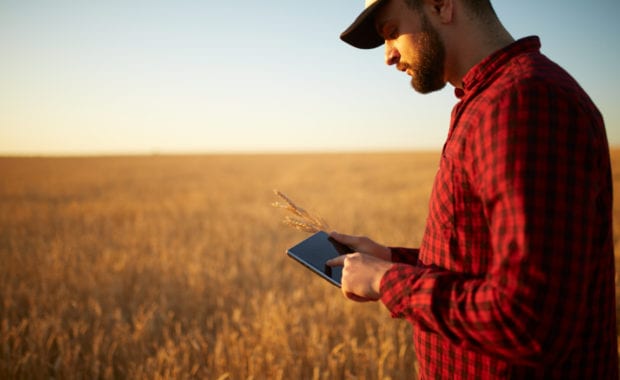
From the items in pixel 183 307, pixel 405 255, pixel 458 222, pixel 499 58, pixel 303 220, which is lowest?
pixel 183 307

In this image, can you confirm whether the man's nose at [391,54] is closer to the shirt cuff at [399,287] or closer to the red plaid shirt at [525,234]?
the red plaid shirt at [525,234]

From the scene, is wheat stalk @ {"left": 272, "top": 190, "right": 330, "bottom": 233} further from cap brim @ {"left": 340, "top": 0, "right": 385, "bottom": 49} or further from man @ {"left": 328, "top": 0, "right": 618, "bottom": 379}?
cap brim @ {"left": 340, "top": 0, "right": 385, "bottom": 49}

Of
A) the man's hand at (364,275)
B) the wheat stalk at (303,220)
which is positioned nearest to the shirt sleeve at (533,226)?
the man's hand at (364,275)

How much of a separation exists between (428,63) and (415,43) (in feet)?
0.24

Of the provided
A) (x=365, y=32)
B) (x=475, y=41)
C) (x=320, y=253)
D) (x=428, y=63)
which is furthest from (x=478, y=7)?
(x=320, y=253)

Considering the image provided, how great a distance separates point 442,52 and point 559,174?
0.52m

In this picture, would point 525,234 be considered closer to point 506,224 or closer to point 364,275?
point 506,224

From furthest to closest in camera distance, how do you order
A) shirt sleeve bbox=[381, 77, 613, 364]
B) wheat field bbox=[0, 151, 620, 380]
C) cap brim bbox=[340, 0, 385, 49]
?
wheat field bbox=[0, 151, 620, 380] < cap brim bbox=[340, 0, 385, 49] < shirt sleeve bbox=[381, 77, 613, 364]

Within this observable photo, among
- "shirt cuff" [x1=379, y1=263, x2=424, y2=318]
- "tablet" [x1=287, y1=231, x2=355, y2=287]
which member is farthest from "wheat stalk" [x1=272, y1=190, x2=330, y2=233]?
"shirt cuff" [x1=379, y1=263, x2=424, y2=318]

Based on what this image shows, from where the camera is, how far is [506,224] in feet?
2.58

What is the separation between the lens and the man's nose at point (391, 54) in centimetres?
126

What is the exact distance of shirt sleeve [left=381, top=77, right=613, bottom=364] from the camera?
76 cm

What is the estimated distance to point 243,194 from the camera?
46.8 feet

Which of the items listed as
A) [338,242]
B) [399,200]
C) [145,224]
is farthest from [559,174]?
[399,200]
